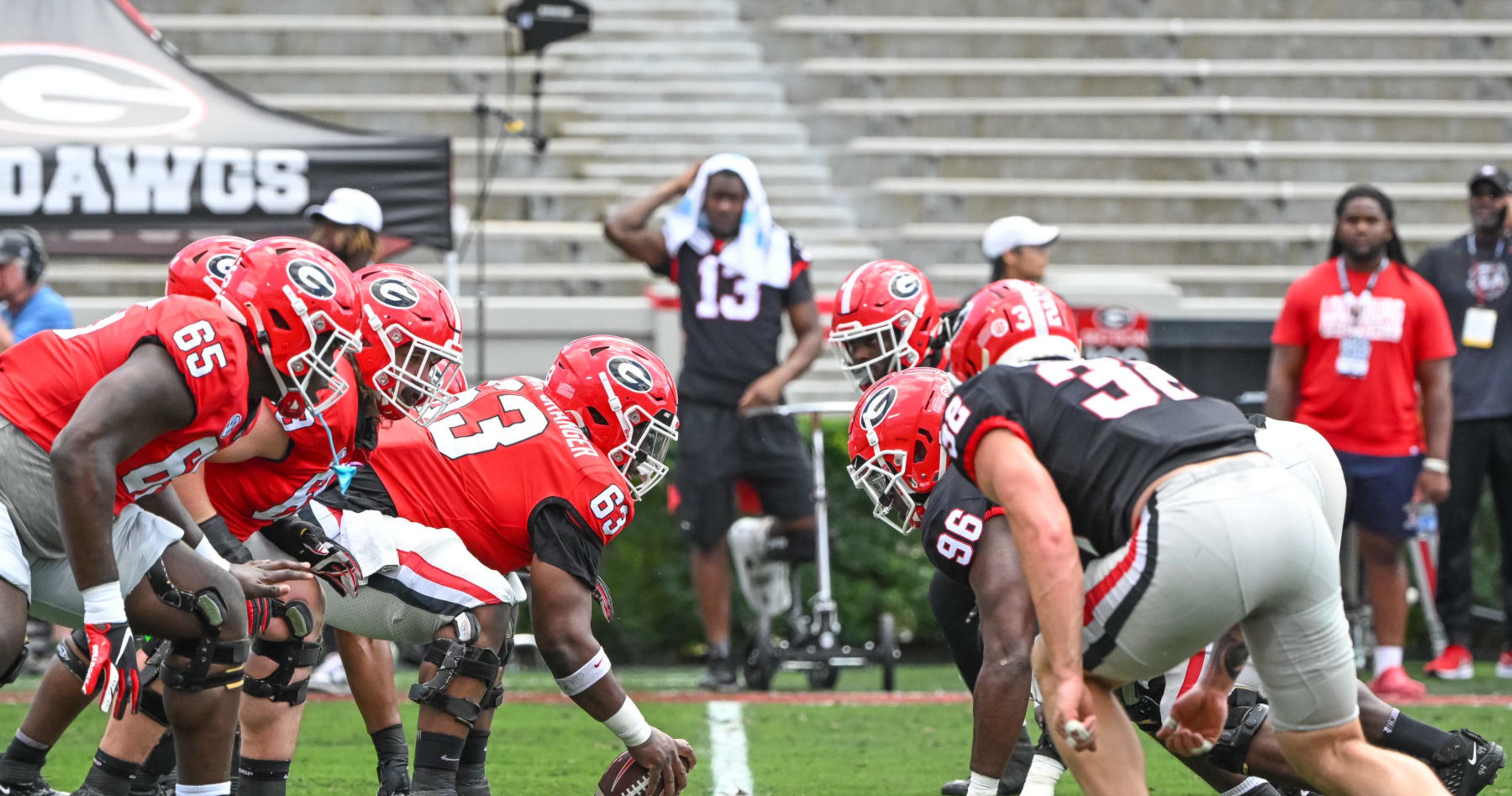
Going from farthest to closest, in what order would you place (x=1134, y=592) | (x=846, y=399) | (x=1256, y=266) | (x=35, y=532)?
(x=1256, y=266), (x=846, y=399), (x=35, y=532), (x=1134, y=592)

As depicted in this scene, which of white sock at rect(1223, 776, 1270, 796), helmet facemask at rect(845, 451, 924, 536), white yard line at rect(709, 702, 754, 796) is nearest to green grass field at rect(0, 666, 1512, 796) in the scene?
white yard line at rect(709, 702, 754, 796)

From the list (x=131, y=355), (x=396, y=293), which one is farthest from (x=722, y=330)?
(x=131, y=355)

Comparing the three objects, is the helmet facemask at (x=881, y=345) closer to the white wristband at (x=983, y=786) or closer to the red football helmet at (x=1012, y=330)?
the red football helmet at (x=1012, y=330)

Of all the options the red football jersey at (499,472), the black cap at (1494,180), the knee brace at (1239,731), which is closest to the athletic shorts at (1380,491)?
the black cap at (1494,180)

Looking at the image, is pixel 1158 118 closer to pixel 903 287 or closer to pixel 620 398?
pixel 903 287

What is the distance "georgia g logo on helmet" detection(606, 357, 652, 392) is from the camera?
4.92 meters

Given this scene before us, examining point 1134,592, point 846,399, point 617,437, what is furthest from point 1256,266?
point 1134,592

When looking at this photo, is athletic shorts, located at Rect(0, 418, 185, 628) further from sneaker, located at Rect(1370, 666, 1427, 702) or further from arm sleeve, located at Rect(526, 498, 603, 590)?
sneaker, located at Rect(1370, 666, 1427, 702)

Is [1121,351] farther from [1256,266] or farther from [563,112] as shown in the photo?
[563,112]

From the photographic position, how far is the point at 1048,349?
397 cm

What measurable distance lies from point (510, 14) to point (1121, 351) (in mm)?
3770

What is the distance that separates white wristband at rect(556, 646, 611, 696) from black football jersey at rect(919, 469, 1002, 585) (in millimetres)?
821

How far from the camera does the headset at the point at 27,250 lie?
7.64 meters

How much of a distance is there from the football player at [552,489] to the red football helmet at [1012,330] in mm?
960
